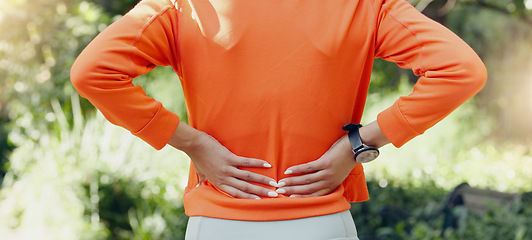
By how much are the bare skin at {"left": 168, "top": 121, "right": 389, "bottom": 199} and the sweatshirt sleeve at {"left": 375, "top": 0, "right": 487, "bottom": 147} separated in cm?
10

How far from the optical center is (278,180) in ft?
4.60

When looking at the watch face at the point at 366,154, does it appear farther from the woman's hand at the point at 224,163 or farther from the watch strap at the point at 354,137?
the woman's hand at the point at 224,163

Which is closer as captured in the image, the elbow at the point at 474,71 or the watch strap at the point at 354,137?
the elbow at the point at 474,71

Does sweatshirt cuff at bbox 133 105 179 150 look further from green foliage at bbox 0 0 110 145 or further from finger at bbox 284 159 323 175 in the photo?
green foliage at bbox 0 0 110 145

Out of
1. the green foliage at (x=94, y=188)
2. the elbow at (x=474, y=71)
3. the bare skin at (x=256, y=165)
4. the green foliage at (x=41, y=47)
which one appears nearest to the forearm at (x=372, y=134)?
the bare skin at (x=256, y=165)

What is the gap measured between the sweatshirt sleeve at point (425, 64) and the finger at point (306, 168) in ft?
0.64

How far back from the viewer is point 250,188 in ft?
4.59

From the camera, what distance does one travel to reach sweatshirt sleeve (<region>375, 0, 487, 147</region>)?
1.32m

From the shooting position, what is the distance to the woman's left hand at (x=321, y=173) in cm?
139

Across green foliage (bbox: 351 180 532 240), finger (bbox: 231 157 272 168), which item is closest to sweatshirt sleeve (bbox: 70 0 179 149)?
finger (bbox: 231 157 272 168)

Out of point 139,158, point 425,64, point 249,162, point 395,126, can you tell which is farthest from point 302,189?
point 139,158

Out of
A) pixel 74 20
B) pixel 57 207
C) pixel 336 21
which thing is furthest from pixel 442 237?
pixel 74 20

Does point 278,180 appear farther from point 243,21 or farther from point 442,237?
point 442,237

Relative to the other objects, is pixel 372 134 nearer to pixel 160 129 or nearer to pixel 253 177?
pixel 253 177
